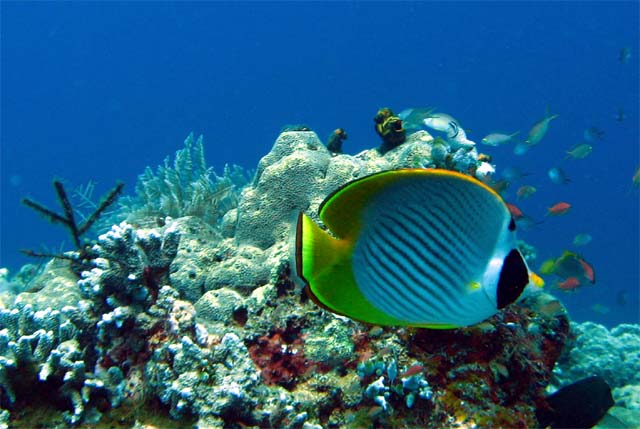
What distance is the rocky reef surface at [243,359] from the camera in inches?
99.3

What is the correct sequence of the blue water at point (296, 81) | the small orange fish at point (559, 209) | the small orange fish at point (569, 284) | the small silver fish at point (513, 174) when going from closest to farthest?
the small orange fish at point (569, 284), the small orange fish at point (559, 209), the small silver fish at point (513, 174), the blue water at point (296, 81)

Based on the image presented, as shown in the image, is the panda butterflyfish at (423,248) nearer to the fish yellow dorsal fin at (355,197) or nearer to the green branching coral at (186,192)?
the fish yellow dorsal fin at (355,197)

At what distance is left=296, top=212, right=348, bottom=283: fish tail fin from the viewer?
3.29ft

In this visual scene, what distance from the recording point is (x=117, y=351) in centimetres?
301

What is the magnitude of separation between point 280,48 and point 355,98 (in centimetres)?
2474

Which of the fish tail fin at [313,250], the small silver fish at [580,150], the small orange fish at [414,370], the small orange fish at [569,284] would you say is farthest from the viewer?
the small silver fish at [580,150]

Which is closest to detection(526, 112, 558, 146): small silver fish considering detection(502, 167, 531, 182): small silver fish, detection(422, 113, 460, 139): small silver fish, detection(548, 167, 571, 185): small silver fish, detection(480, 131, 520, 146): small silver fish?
detection(480, 131, 520, 146): small silver fish

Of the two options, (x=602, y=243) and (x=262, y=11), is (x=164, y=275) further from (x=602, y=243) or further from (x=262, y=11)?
(x=262, y=11)

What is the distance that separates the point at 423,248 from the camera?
1075 millimetres

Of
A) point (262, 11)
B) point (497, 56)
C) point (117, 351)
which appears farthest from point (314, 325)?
point (262, 11)

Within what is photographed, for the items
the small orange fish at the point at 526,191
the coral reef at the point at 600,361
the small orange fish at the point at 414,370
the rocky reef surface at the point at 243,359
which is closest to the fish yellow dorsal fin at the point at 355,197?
the rocky reef surface at the point at 243,359

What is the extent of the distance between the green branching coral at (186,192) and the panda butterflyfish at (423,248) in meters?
4.78

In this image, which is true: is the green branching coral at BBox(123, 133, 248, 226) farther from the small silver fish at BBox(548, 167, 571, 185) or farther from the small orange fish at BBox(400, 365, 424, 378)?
the small silver fish at BBox(548, 167, 571, 185)

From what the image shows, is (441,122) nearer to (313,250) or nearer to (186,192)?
(186,192)
